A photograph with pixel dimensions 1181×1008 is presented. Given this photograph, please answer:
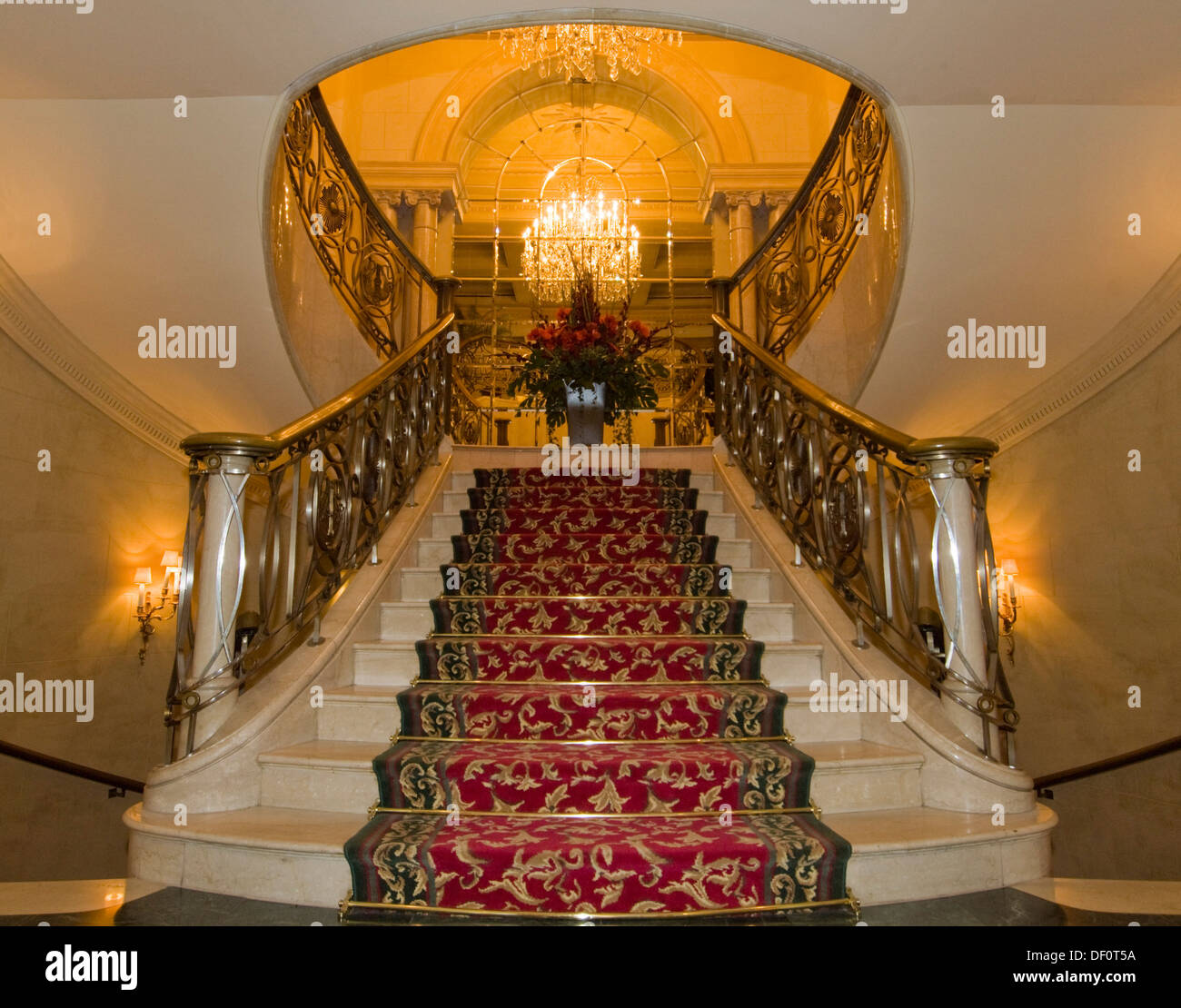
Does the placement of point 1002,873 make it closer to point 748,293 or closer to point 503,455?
point 503,455

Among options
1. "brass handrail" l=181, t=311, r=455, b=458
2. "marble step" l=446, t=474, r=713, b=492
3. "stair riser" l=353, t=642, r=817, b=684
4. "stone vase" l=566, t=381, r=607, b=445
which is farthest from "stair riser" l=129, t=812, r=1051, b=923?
"stone vase" l=566, t=381, r=607, b=445

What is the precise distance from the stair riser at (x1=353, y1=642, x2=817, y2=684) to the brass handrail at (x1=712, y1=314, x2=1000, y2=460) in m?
0.90

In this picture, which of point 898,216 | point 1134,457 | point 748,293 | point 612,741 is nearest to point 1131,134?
point 898,216

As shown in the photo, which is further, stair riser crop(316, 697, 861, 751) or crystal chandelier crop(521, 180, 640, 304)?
crystal chandelier crop(521, 180, 640, 304)

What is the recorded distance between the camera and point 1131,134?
3.64m

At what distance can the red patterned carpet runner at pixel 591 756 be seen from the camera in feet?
7.13

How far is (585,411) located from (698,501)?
4.89 feet

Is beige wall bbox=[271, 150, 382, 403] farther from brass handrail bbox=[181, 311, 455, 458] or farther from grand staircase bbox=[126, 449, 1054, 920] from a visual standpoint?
grand staircase bbox=[126, 449, 1054, 920]

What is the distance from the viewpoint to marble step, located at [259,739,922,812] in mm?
2605

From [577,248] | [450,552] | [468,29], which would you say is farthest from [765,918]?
[577,248]

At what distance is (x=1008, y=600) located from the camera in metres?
5.23

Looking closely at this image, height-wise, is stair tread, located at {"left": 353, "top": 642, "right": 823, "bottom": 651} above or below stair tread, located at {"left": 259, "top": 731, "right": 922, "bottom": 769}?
above

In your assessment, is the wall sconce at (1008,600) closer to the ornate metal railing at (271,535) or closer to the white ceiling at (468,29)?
the white ceiling at (468,29)

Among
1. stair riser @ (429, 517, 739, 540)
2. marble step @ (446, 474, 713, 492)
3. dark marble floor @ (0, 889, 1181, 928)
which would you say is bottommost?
dark marble floor @ (0, 889, 1181, 928)
